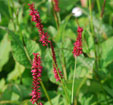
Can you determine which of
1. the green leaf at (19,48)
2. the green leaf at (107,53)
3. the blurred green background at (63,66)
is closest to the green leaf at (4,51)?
the blurred green background at (63,66)

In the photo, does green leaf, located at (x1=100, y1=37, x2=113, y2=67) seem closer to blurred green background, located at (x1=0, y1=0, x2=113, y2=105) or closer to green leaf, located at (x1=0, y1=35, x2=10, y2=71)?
blurred green background, located at (x1=0, y1=0, x2=113, y2=105)

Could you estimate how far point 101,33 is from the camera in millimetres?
1047

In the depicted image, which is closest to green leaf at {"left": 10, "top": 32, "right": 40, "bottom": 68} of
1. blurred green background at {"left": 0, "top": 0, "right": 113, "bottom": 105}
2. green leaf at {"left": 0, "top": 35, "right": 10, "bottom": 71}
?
blurred green background at {"left": 0, "top": 0, "right": 113, "bottom": 105}

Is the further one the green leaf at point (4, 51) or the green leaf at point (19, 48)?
the green leaf at point (4, 51)

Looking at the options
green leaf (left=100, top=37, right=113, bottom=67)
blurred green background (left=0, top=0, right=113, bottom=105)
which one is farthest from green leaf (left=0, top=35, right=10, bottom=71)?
green leaf (left=100, top=37, right=113, bottom=67)

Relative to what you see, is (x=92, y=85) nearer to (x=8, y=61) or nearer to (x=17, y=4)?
(x=8, y=61)

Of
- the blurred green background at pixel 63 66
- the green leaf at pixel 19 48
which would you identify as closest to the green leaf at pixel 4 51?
the blurred green background at pixel 63 66

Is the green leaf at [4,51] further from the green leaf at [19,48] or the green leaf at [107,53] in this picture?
the green leaf at [107,53]

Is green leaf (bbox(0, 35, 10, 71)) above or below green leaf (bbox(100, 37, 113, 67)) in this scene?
above

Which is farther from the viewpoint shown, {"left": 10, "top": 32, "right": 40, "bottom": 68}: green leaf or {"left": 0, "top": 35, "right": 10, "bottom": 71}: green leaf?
{"left": 0, "top": 35, "right": 10, "bottom": 71}: green leaf

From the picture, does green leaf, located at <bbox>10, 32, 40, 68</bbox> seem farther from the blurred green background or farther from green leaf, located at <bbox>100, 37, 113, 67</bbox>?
green leaf, located at <bbox>100, 37, 113, 67</bbox>

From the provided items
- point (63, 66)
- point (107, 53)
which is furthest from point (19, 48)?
→ point (107, 53)

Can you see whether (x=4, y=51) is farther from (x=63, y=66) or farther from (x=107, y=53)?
(x=107, y=53)

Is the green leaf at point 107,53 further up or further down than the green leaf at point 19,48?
further down
